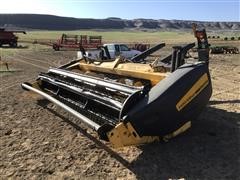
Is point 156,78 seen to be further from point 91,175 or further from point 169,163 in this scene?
point 91,175

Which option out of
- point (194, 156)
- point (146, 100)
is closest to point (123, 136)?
point (146, 100)

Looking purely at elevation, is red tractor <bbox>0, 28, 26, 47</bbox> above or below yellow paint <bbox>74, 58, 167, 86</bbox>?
below

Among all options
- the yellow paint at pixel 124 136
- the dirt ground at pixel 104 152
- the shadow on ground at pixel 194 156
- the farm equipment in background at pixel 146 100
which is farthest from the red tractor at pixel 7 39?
the yellow paint at pixel 124 136

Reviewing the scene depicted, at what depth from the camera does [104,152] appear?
6.46 meters

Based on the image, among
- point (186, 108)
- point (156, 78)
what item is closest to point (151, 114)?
point (186, 108)

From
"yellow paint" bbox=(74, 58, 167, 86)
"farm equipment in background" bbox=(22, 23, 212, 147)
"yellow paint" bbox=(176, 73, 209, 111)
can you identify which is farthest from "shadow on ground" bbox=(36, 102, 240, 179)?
"yellow paint" bbox=(74, 58, 167, 86)

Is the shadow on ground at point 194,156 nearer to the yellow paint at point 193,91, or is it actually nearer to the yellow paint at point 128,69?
the yellow paint at point 193,91

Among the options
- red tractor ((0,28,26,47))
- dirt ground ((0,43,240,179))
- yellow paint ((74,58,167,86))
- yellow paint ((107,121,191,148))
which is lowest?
red tractor ((0,28,26,47))

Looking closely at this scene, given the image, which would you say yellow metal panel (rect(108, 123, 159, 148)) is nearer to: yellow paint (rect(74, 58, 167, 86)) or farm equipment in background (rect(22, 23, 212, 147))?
farm equipment in background (rect(22, 23, 212, 147))

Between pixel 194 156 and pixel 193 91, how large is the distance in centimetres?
96

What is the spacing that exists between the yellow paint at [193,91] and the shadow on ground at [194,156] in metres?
0.74

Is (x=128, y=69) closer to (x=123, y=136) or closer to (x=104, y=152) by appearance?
(x=104, y=152)

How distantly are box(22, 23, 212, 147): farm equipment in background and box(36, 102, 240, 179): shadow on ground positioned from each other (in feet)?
1.00

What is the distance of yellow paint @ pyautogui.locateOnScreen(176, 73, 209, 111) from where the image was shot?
6056mm
